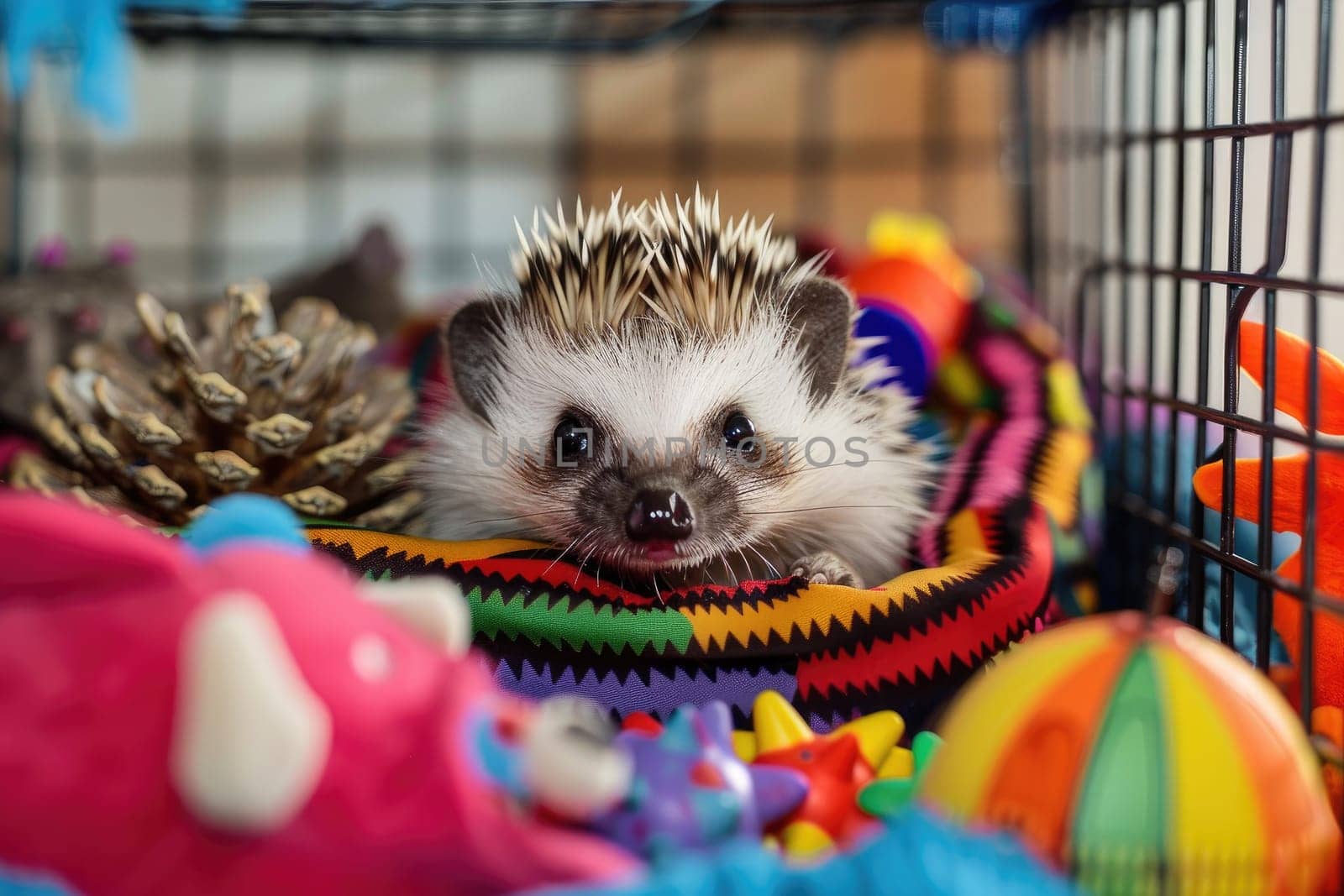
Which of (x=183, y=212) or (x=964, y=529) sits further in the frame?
(x=183, y=212)

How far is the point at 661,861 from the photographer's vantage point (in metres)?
0.66

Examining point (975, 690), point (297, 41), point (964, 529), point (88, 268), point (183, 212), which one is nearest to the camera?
point (975, 690)

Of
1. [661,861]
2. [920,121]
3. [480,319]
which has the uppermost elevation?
[920,121]

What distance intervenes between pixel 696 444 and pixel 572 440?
0.13 metres

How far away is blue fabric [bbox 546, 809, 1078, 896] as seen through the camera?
0.58 meters

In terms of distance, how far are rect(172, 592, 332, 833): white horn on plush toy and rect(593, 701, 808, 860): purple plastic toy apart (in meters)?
0.18

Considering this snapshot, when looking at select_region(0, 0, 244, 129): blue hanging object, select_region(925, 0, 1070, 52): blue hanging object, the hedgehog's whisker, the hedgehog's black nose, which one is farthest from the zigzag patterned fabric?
select_region(925, 0, 1070, 52): blue hanging object

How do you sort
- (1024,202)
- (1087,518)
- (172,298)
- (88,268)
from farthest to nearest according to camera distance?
(1024,202)
(172,298)
(88,268)
(1087,518)

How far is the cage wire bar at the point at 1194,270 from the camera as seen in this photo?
90 cm

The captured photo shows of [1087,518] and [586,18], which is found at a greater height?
[586,18]

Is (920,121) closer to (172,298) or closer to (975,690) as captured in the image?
(172,298)

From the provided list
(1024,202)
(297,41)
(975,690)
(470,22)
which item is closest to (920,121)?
(1024,202)

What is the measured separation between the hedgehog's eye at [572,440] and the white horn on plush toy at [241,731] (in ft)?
2.25

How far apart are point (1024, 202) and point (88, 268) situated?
5.03 feet
